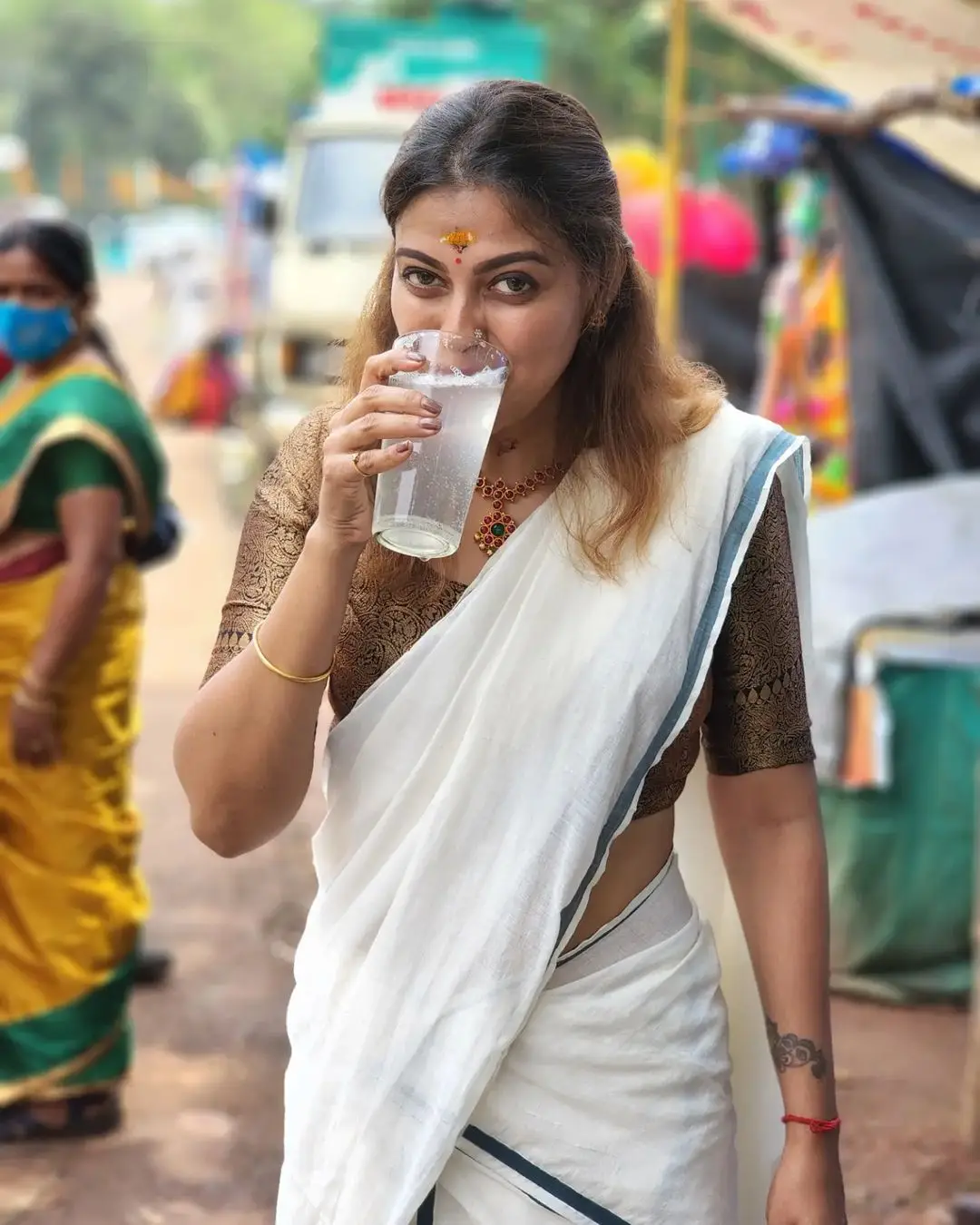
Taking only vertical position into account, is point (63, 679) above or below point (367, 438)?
below

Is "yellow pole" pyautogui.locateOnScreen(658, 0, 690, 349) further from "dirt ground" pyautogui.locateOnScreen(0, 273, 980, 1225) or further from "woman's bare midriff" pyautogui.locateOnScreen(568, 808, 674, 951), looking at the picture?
"woman's bare midriff" pyautogui.locateOnScreen(568, 808, 674, 951)

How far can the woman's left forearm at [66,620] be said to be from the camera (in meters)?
3.95

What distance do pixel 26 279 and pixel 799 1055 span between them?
2.99 metres

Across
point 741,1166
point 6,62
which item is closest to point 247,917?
point 741,1166

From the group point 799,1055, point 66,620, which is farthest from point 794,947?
point 66,620

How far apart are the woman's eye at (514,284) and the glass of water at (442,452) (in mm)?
93

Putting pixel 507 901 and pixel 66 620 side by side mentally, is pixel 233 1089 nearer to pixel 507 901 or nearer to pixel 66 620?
pixel 66 620

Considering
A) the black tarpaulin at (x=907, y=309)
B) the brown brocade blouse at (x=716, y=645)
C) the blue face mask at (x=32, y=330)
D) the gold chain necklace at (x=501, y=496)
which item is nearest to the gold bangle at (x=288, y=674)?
the brown brocade blouse at (x=716, y=645)

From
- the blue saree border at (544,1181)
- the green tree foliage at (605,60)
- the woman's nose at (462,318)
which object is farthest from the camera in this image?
the green tree foliage at (605,60)

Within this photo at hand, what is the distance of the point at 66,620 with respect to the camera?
3943 mm

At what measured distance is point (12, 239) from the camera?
414cm

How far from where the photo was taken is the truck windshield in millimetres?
12633

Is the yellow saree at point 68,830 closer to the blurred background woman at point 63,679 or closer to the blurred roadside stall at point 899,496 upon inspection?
the blurred background woman at point 63,679

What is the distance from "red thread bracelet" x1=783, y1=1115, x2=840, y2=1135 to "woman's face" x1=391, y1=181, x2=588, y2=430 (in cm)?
80
